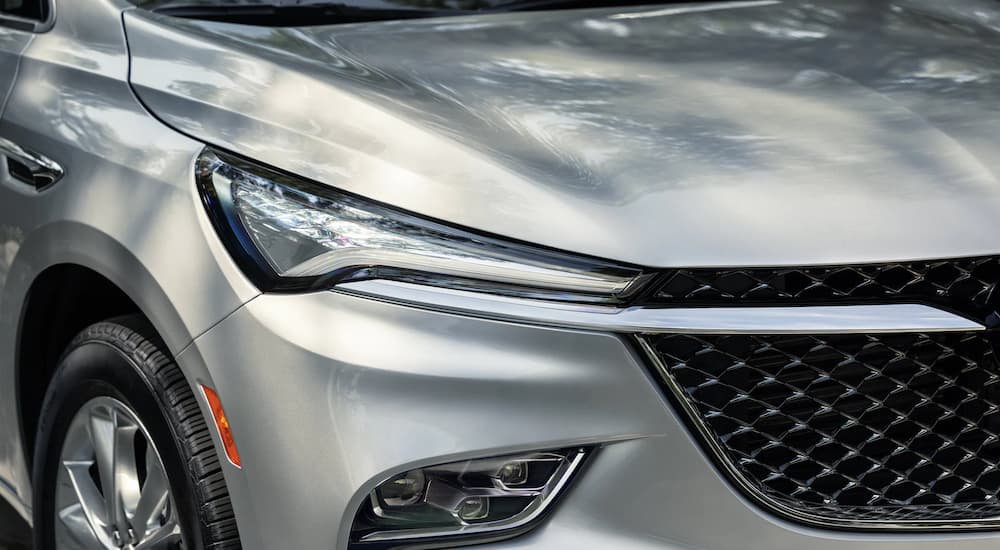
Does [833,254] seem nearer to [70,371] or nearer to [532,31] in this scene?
[532,31]

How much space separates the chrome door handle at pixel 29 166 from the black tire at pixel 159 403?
297mm

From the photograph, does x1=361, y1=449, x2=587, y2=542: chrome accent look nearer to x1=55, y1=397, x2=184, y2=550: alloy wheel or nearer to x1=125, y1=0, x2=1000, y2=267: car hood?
x1=125, y1=0, x2=1000, y2=267: car hood

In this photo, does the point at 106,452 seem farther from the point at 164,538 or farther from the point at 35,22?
the point at 35,22

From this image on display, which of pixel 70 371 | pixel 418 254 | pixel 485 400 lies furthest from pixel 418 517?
pixel 70 371

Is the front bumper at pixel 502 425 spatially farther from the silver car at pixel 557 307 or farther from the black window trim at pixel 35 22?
the black window trim at pixel 35 22

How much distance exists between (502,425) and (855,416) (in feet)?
1.55

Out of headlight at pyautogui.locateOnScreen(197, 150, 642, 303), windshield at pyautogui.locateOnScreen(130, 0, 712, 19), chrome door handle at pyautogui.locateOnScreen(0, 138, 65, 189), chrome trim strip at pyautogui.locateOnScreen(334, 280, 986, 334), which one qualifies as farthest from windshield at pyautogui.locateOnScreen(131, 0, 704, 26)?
chrome trim strip at pyautogui.locateOnScreen(334, 280, 986, 334)

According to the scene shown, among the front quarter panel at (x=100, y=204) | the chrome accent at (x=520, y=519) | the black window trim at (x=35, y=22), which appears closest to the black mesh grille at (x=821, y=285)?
the chrome accent at (x=520, y=519)

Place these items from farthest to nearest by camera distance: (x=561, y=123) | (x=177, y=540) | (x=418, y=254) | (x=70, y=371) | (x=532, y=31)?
(x=532, y=31)
(x=70, y=371)
(x=177, y=540)
(x=561, y=123)
(x=418, y=254)

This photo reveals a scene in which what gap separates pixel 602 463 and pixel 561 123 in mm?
547

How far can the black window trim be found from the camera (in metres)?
2.36

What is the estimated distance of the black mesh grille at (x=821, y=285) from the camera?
1484 millimetres

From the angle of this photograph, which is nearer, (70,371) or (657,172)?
(657,172)

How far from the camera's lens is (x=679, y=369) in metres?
1.49
